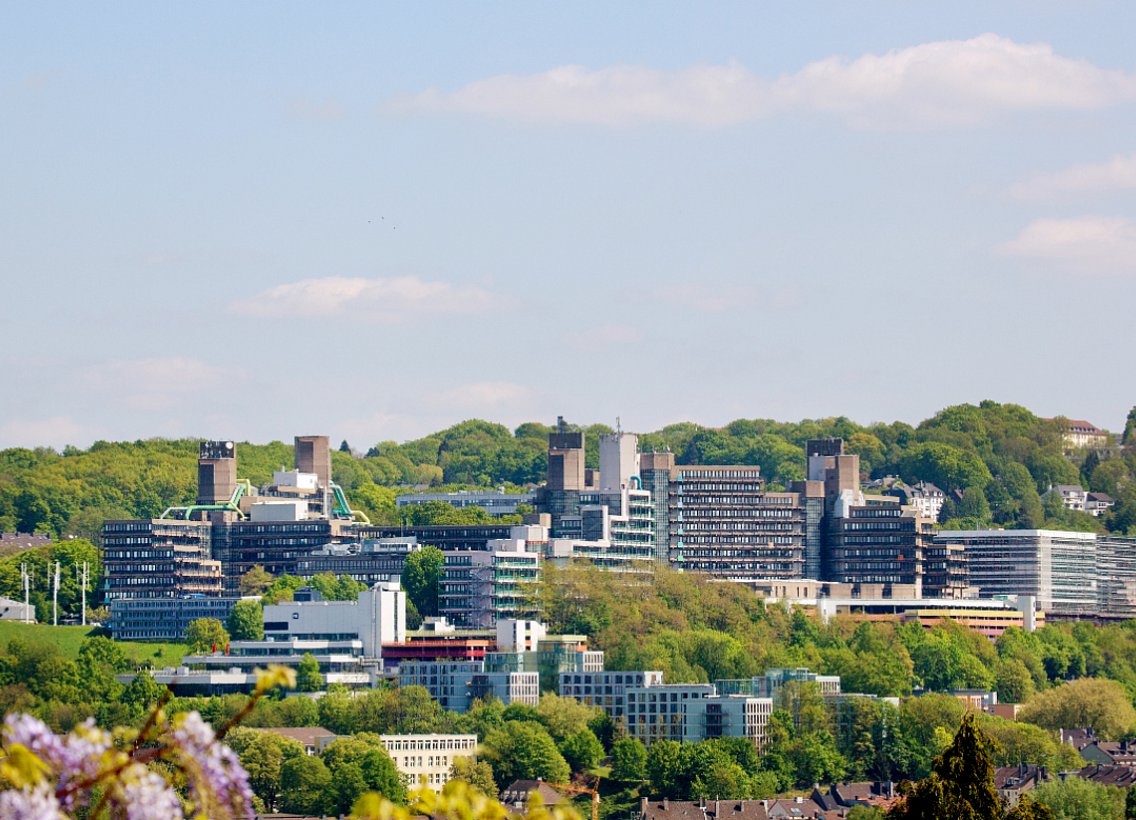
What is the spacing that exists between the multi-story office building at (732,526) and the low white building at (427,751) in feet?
188

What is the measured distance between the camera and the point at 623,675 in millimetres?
143750

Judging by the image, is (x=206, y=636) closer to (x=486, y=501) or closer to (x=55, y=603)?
(x=55, y=603)

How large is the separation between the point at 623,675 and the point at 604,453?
1551 inches

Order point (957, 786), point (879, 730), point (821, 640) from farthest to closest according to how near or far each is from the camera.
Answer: point (821, 640) < point (879, 730) < point (957, 786)

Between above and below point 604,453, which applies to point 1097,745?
below

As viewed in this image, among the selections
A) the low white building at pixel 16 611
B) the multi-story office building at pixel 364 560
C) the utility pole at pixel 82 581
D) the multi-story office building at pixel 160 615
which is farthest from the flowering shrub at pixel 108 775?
the utility pole at pixel 82 581

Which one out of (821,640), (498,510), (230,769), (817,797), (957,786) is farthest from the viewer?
(498,510)

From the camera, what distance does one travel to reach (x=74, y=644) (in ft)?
511

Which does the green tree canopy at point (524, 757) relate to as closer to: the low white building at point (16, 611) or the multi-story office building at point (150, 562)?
the low white building at point (16, 611)

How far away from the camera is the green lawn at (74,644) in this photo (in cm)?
15188

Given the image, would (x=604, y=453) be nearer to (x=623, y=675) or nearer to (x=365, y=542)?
(x=365, y=542)

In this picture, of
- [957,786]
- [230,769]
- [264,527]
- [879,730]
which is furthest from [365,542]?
[230,769]

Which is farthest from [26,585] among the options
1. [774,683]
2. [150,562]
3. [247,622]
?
[774,683]

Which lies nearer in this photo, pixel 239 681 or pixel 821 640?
pixel 239 681
